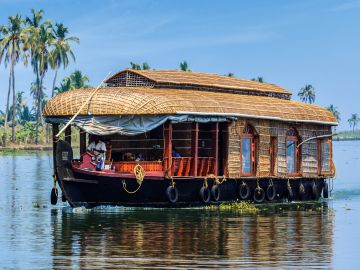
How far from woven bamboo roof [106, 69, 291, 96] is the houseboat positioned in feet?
0.14

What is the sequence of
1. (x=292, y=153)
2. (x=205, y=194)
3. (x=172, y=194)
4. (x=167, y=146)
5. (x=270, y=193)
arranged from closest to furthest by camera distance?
(x=172, y=194), (x=167, y=146), (x=205, y=194), (x=270, y=193), (x=292, y=153)

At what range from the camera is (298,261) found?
1761 cm

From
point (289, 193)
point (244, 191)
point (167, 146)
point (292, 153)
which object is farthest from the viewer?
point (292, 153)

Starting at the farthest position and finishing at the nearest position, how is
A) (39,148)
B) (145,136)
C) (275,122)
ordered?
(39,148) → (275,122) → (145,136)

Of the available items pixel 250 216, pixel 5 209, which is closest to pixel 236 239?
pixel 250 216

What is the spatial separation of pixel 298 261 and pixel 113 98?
10529mm

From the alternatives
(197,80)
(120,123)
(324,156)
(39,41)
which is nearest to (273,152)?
(197,80)

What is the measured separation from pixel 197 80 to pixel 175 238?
32.9 feet

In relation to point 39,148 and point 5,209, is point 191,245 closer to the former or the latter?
point 5,209

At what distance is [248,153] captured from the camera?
30.0m

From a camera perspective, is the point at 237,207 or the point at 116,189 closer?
the point at 116,189

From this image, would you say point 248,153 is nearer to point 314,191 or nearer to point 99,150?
point 314,191

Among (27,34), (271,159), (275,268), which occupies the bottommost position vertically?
(275,268)

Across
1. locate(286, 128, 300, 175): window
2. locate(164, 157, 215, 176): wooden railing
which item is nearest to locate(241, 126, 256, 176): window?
locate(164, 157, 215, 176): wooden railing
